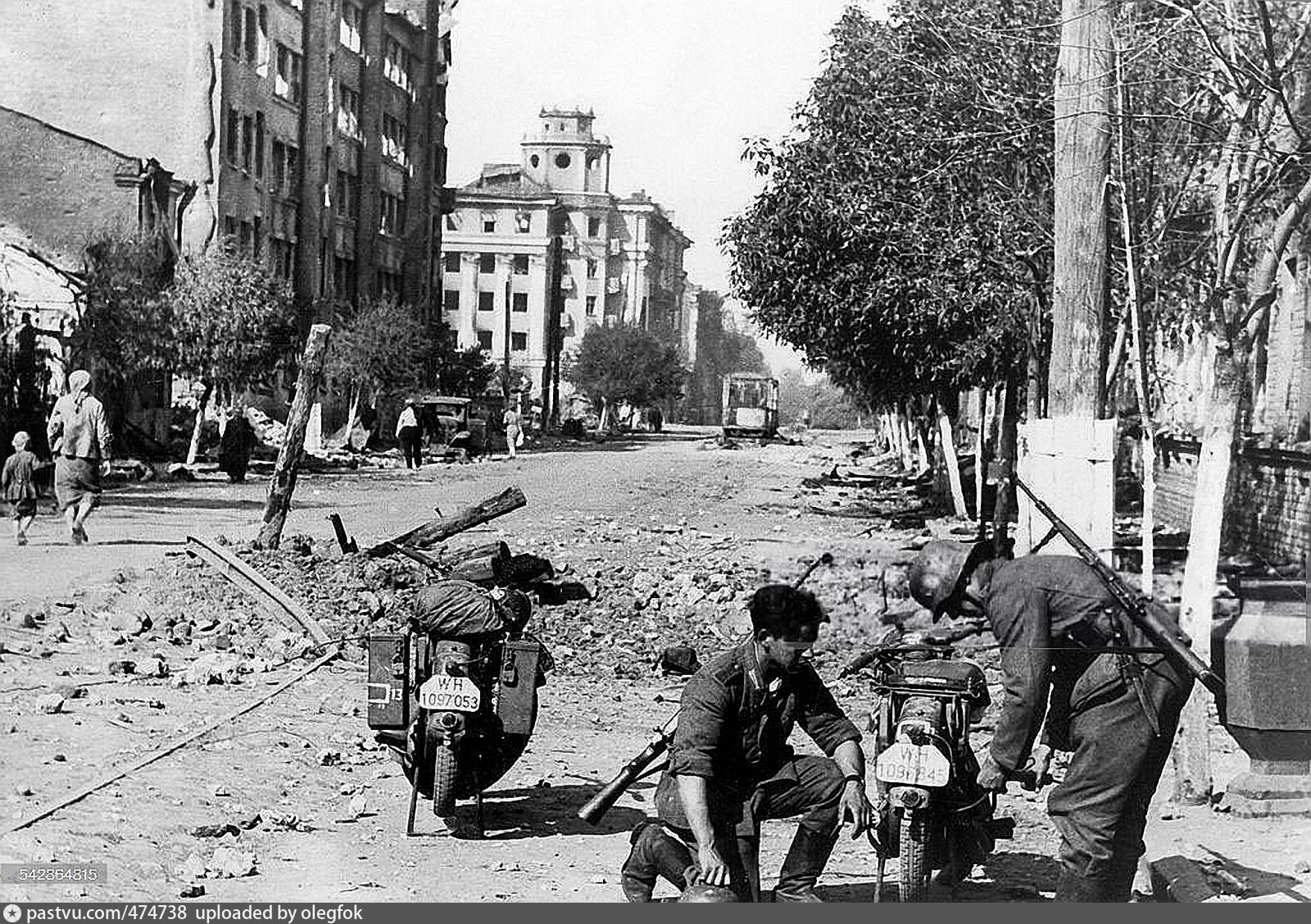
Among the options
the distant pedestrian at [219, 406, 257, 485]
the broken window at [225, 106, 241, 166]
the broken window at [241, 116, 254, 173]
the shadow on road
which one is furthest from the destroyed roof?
the shadow on road

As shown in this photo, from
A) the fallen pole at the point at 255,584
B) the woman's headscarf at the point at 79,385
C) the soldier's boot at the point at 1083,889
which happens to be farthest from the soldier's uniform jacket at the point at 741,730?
the fallen pole at the point at 255,584

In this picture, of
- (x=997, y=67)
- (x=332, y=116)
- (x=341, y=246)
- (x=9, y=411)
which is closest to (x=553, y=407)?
(x=341, y=246)

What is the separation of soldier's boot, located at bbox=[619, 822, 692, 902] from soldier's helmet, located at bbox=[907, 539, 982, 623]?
1058 millimetres

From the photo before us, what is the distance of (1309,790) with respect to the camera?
628cm

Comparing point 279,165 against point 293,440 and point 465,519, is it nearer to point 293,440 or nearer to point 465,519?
point 293,440

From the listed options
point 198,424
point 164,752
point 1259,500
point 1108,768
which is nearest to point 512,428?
point 198,424

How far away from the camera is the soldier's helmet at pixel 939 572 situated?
15.3 feet

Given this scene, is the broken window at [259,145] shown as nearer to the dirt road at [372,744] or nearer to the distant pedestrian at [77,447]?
the distant pedestrian at [77,447]

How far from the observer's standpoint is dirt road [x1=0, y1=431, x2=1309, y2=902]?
521 centimetres

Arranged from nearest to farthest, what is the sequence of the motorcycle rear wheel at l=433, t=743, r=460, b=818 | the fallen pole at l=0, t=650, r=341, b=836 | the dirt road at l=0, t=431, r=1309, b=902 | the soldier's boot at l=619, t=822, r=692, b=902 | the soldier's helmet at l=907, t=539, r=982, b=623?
the soldier's boot at l=619, t=822, r=692, b=902 < the soldier's helmet at l=907, t=539, r=982, b=623 < the dirt road at l=0, t=431, r=1309, b=902 < the fallen pole at l=0, t=650, r=341, b=836 < the motorcycle rear wheel at l=433, t=743, r=460, b=818

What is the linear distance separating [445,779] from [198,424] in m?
2.78

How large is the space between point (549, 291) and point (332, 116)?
1.72 meters

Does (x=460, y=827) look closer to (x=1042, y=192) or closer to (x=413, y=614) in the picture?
(x=413, y=614)

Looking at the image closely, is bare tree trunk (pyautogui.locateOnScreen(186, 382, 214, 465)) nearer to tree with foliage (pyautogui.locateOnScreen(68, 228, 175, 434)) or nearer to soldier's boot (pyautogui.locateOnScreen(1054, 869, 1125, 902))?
tree with foliage (pyautogui.locateOnScreen(68, 228, 175, 434))
